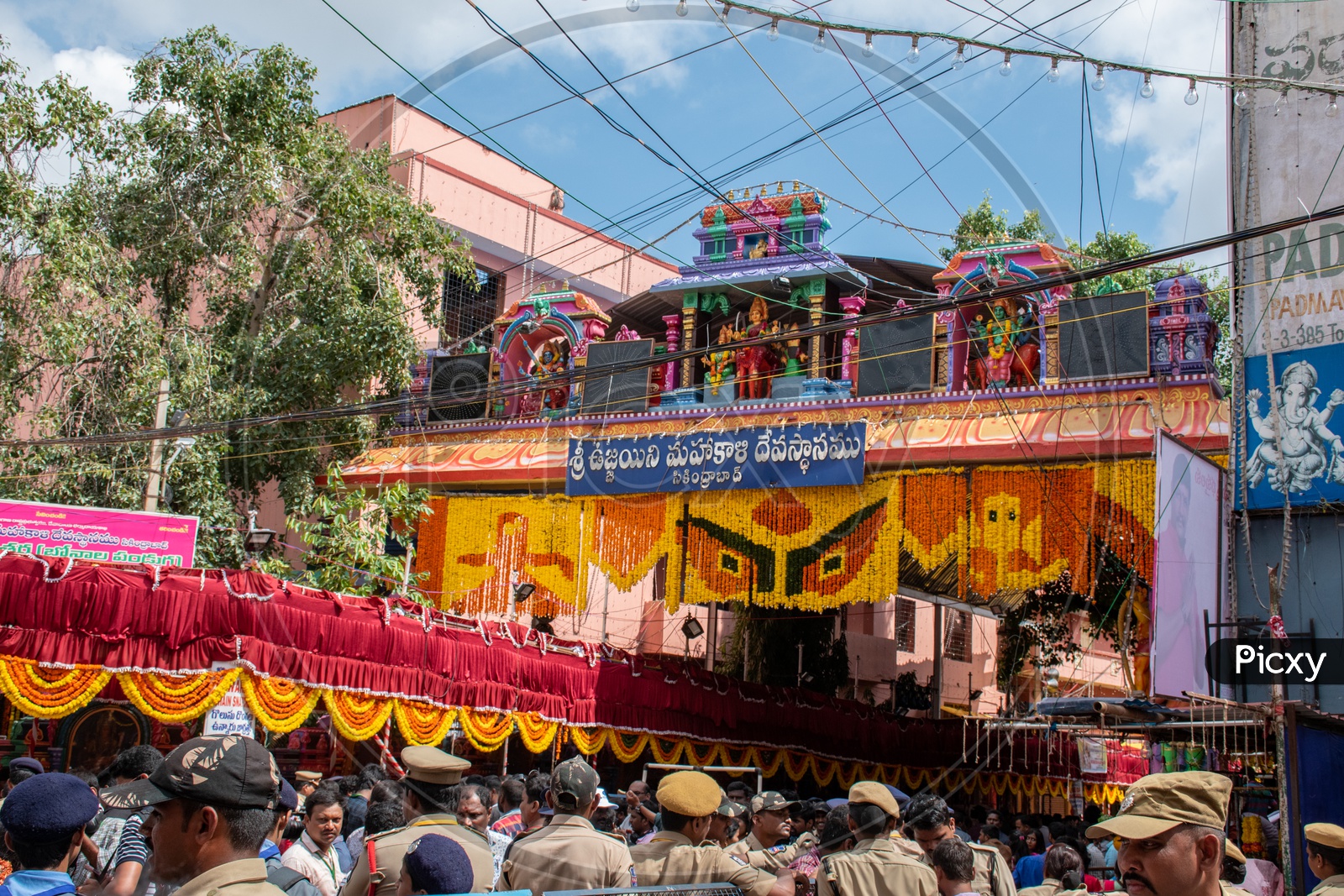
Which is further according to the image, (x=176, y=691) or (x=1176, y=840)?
(x=176, y=691)

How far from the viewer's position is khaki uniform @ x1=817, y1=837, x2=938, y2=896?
464 cm

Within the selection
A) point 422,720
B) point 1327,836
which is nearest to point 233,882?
point 1327,836

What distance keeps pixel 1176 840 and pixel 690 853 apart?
6.56 feet

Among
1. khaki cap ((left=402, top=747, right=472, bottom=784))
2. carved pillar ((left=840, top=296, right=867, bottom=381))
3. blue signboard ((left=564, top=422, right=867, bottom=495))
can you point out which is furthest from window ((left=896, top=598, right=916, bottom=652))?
khaki cap ((left=402, top=747, right=472, bottom=784))

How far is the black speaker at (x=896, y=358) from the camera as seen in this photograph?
1788 centimetres

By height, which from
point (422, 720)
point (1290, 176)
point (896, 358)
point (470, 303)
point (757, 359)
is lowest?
point (422, 720)

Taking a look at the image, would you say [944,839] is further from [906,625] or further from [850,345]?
[906,625]

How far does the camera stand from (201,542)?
694 inches

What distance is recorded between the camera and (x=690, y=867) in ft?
14.6

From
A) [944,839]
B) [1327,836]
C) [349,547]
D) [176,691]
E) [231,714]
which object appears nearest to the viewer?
[1327,836]

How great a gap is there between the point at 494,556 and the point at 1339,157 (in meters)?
13.2

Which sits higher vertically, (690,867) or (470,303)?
(470,303)

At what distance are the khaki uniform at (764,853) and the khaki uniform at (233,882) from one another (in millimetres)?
2746

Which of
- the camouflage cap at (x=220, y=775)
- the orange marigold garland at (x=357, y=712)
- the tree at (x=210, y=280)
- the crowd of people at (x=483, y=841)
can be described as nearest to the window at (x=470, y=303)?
the tree at (x=210, y=280)
